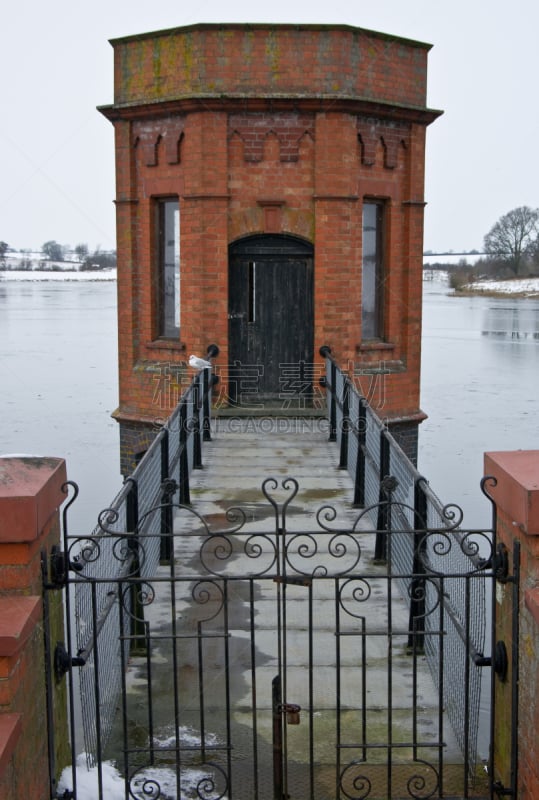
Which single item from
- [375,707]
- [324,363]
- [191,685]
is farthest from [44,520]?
[324,363]

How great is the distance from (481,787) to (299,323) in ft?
34.9

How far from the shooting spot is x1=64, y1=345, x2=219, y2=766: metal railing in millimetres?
4293

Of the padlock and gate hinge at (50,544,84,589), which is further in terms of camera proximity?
the padlock

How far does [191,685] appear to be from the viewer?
5.36 m

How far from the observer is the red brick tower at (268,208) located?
45.5 feet

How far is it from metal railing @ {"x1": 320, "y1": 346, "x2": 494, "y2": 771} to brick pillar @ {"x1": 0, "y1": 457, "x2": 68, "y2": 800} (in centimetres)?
142

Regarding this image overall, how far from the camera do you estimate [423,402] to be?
120ft

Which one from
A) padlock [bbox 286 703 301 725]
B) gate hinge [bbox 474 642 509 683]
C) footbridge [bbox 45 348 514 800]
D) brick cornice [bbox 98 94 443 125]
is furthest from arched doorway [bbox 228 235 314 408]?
gate hinge [bbox 474 642 509 683]

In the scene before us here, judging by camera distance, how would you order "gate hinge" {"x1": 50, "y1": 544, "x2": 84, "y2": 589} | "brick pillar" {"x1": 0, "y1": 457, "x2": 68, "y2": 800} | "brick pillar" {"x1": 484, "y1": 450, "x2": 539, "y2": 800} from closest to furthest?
"brick pillar" {"x1": 0, "y1": 457, "x2": 68, "y2": 800}
"brick pillar" {"x1": 484, "y1": 450, "x2": 539, "y2": 800}
"gate hinge" {"x1": 50, "y1": 544, "x2": 84, "y2": 589}

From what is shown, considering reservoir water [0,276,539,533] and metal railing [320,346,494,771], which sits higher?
metal railing [320,346,494,771]

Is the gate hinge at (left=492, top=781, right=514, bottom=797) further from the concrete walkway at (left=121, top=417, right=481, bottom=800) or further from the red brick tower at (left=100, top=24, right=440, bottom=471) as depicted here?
the red brick tower at (left=100, top=24, right=440, bottom=471)

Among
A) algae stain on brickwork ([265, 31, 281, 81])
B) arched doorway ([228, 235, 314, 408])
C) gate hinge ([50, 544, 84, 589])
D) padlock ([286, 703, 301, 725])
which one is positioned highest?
algae stain on brickwork ([265, 31, 281, 81])

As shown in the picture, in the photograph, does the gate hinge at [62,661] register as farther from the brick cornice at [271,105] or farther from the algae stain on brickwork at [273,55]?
the algae stain on brickwork at [273,55]

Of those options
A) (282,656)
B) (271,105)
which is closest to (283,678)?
(282,656)
